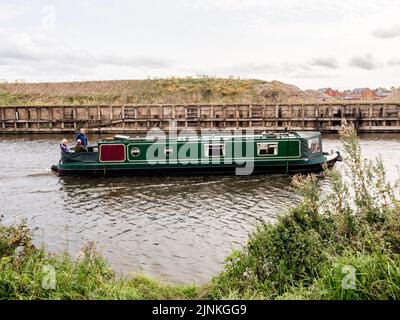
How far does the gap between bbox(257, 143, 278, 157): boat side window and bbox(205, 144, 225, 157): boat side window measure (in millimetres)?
1989

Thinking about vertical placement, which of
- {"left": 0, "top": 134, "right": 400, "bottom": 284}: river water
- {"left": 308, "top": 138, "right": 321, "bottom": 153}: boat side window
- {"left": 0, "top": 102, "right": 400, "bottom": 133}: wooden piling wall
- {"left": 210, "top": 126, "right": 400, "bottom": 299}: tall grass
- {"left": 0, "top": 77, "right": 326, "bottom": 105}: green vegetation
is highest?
{"left": 0, "top": 77, "right": 326, "bottom": 105}: green vegetation

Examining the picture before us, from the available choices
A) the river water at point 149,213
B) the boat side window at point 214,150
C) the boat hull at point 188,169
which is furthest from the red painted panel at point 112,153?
the boat side window at point 214,150

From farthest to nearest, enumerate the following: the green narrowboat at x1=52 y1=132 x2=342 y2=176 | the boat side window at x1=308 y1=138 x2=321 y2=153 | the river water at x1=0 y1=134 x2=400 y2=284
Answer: the boat side window at x1=308 y1=138 x2=321 y2=153 → the green narrowboat at x1=52 y1=132 x2=342 y2=176 → the river water at x1=0 y1=134 x2=400 y2=284

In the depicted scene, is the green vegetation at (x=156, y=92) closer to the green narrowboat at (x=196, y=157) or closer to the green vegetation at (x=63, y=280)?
the green narrowboat at (x=196, y=157)

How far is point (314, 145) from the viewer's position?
23.9 metres

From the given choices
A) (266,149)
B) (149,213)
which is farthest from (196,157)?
(149,213)

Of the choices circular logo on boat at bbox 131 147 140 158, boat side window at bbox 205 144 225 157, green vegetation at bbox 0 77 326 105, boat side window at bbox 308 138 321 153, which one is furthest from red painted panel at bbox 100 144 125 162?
green vegetation at bbox 0 77 326 105

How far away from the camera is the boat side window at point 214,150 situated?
23266mm

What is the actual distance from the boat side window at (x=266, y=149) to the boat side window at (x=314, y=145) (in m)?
1.92

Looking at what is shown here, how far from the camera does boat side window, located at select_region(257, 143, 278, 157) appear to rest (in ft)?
76.6

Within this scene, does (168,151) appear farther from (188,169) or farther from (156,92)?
(156,92)

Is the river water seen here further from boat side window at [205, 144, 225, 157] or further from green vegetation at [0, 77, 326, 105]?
green vegetation at [0, 77, 326, 105]

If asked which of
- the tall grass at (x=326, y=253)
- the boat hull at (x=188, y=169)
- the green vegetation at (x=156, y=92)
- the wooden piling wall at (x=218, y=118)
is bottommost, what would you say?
the boat hull at (x=188, y=169)

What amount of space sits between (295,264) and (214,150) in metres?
15.5
